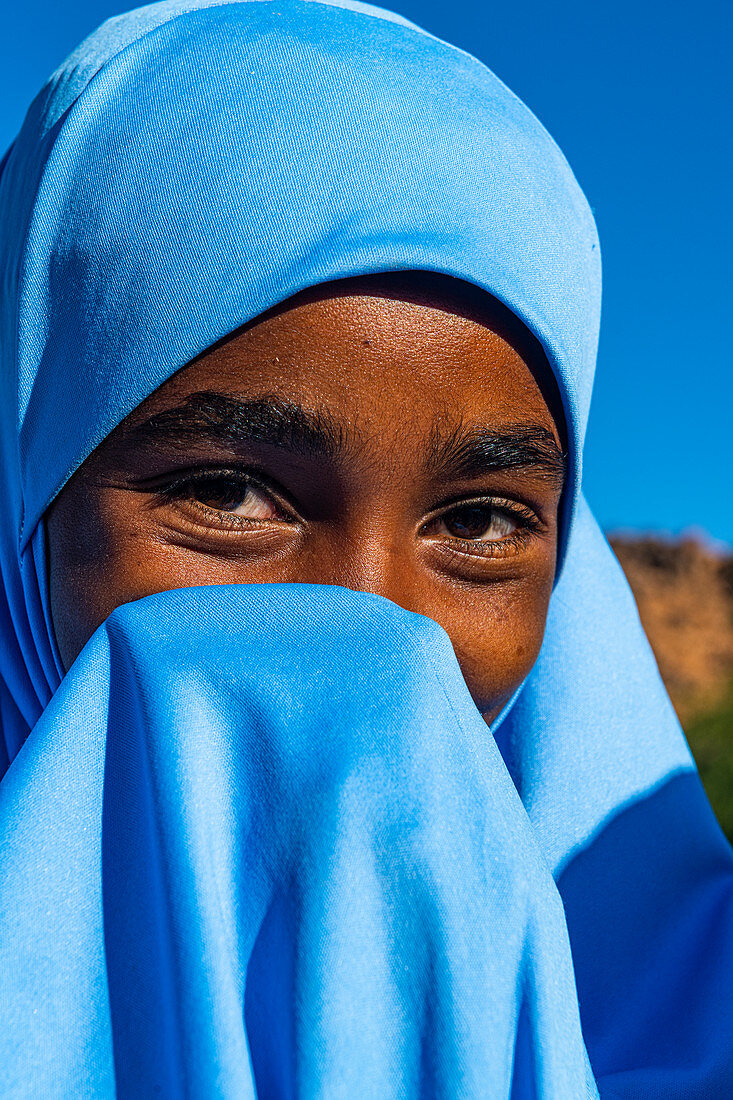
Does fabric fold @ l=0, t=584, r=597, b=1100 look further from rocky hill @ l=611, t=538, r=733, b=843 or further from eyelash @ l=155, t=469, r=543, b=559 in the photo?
rocky hill @ l=611, t=538, r=733, b=843

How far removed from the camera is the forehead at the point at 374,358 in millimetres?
1305

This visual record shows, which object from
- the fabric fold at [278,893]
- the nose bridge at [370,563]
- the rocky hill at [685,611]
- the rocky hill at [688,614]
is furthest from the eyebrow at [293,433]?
the rocky hill at [685,611]

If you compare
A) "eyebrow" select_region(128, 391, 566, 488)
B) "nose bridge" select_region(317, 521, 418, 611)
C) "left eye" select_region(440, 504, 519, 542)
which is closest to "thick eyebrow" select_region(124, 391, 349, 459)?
"eyebrow" select_region(128, 391, 566, 488)

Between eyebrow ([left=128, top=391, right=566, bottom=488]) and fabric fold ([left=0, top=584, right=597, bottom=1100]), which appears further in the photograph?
eyebrow ([left=128, top=391, right=566, bottom=488])

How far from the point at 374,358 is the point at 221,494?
0.28 meters

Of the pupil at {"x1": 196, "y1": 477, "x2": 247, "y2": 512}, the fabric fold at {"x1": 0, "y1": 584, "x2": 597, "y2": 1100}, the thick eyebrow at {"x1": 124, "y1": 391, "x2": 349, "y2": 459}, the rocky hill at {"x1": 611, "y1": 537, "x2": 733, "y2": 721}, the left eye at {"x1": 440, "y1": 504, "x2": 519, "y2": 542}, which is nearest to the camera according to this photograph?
the fabric fold at {"x1": 0, "y1": 584, "x2": 597, "y2": 1100}

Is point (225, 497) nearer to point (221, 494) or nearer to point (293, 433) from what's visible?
point (221, 494)

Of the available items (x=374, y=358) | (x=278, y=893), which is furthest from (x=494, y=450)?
(x=278, y=893)

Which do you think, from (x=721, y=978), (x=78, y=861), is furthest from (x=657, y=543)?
(x=78, y=861)

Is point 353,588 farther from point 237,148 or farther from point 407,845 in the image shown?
point 237,148

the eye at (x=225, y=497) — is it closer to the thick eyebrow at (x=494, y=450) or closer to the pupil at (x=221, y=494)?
the pupil at (x=221, y=494)

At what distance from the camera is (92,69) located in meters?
1.61

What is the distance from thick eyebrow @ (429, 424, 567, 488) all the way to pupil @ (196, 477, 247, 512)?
0.89ft

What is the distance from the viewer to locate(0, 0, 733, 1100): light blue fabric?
3.25 ft
